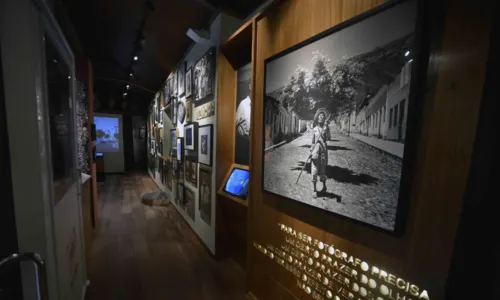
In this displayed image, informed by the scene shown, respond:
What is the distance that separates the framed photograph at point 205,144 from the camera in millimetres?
2654

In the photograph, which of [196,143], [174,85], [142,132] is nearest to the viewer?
[196,143]

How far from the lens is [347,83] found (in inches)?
42.1

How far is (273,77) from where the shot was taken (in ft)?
5.08

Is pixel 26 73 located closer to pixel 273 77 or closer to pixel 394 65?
pixel 273 77

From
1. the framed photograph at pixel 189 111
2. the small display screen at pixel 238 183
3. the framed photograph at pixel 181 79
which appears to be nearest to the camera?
the small display screen at pixel 238 183

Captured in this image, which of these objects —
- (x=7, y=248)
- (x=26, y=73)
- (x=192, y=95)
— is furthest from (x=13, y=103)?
(x=192, y=95)

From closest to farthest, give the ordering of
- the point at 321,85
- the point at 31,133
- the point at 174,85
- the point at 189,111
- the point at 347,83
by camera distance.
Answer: the point at 31,133 < the point at 347,83 < the point at 321,85 < the point at 189,111 < the point at 174,85

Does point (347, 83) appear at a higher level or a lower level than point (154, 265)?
higher

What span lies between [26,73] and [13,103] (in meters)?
0.14

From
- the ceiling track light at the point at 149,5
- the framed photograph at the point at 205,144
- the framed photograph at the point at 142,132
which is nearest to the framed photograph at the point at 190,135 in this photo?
the framed photograph at the point at 205,144

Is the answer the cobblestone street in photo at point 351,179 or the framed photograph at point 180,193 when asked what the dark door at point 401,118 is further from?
the framed photograph at point 180,193

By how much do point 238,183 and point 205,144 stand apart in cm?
80

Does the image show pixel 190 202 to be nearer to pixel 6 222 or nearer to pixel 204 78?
pixel 204 78

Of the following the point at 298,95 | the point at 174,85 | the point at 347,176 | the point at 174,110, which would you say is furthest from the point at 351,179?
the point at 174,85
